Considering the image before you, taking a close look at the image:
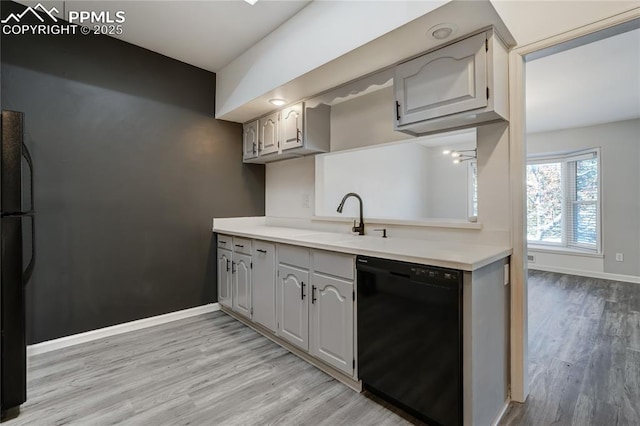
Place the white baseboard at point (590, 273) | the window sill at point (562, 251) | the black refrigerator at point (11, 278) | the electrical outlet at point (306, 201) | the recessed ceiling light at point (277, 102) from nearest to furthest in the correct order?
A: 1. the black refrigerator at point (11, 278)
2. the recessed ceiling light at point (277, 102)
3. the electrical outlet at point (306, 201)
4. the white baseboard at point (590, 273)
5. the window sill at point (562, 251)

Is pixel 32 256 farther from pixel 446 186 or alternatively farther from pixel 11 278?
pixel 446 186

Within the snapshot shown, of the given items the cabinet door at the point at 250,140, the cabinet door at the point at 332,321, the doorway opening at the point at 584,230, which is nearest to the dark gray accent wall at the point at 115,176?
the cabinet door at the point at 250,140

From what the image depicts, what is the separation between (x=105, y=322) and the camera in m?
2.68

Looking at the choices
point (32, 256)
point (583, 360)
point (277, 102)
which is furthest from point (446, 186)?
point (32, 256)

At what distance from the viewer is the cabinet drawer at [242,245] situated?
281 centimetres

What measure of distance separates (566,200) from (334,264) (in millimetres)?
5473

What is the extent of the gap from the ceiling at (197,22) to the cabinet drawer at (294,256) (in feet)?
5.85

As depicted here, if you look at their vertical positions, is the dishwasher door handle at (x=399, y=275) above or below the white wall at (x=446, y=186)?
below

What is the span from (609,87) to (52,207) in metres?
5.61

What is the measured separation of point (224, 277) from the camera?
323cm

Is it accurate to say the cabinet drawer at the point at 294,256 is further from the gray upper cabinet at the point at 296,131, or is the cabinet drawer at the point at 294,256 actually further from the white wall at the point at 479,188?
the gray upper cabinet at the point at 296,131

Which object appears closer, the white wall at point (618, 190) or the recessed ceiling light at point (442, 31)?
the recessed ceiling light at point (442, 31)

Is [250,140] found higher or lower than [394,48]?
lower

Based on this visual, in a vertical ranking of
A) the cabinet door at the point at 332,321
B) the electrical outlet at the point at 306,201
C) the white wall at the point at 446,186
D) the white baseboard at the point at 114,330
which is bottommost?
the white baseboard at the point at 114,330
